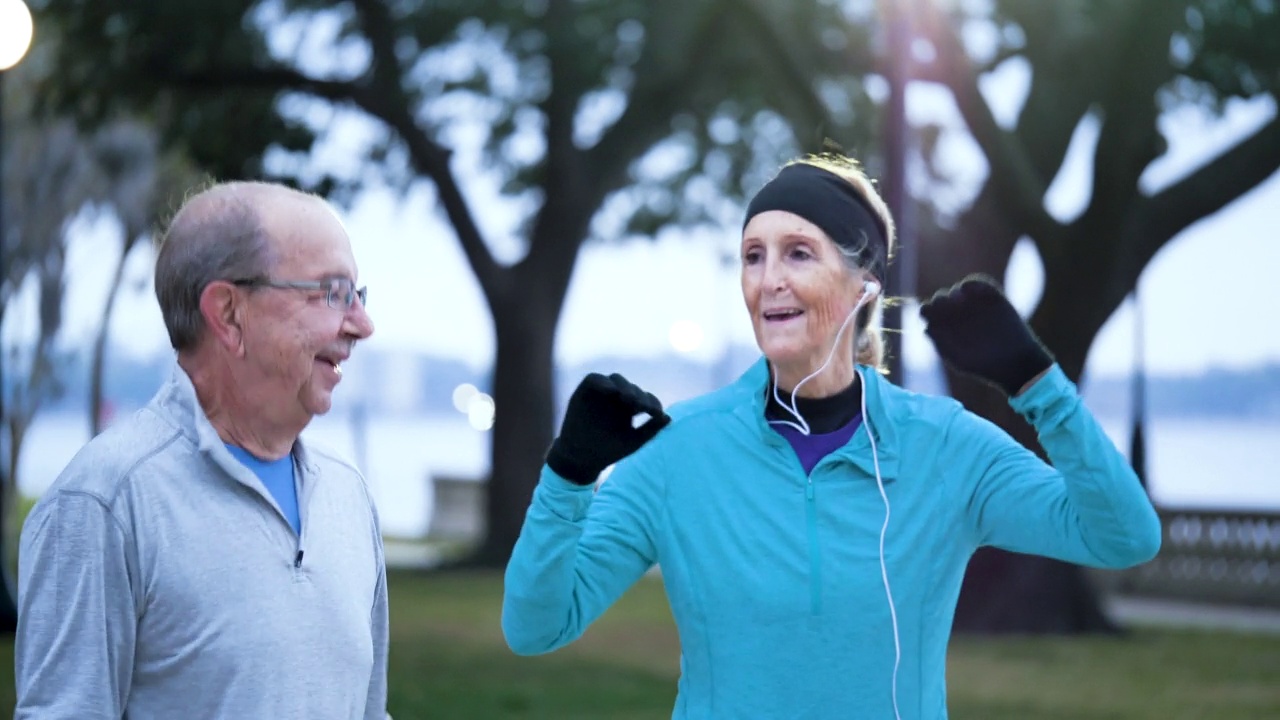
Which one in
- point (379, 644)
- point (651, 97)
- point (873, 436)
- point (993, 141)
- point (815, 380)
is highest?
point (651, 97)

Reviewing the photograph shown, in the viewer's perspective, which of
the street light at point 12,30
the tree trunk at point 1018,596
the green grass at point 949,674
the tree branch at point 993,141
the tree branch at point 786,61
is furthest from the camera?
the tree branch at point 786,61

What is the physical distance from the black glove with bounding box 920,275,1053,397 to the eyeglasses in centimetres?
111

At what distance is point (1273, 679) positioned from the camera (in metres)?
12.1

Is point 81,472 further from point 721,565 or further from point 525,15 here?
point 525,15

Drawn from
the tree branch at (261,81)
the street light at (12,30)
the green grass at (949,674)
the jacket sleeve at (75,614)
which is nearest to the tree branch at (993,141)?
the green grass at (949,674)

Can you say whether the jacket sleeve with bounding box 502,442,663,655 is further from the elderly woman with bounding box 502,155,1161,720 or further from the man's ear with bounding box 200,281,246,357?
the man's ear with bounding box 200,281,246,357

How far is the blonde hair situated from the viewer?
11.2ft

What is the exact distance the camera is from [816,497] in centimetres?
323

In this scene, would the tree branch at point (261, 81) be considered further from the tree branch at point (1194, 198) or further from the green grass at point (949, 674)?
the tree branch at point (1194, 198)

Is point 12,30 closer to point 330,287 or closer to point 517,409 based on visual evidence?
point 330,287

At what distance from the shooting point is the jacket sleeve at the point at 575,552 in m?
3.04

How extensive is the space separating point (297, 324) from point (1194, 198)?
39.7 ft

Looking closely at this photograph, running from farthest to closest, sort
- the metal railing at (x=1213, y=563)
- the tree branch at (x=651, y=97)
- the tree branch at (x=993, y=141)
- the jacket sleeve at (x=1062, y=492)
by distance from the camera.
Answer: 1. the metal railing at (x=1213, y=563)
2. the tree branch at (x=651, y=97)
3. the tree branch at (x=993, y=141)
4. the jacket sleeve at (x=1062, y=492)

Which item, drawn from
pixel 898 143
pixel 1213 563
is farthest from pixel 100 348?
pixel 898 143
